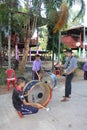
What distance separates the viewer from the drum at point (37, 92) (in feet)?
27.1

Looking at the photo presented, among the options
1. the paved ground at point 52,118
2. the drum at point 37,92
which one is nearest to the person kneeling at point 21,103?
the paved ground at point 52,118

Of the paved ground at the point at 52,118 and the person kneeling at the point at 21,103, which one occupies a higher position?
the person kneeling at the point at 21,103

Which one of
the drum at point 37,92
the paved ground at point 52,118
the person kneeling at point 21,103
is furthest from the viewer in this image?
the drum at point 37,92

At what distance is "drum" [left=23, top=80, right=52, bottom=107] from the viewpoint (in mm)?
8250

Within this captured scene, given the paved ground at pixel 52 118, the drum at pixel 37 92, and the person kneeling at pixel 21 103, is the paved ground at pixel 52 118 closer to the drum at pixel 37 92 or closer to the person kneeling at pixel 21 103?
the person kneeling at pixel 21 103

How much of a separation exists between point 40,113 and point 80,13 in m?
12.2

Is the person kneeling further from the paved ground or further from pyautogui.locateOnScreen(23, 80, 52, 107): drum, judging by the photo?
pyautogui.locateOnScreen(23, 80, 52, 107): drum

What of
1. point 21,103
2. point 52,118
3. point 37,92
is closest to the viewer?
→ point 21,103

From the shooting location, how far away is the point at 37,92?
28.1ft

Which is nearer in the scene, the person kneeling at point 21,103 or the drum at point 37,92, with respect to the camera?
the person kneeling at point 21,103

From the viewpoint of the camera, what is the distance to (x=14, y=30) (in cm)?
1978

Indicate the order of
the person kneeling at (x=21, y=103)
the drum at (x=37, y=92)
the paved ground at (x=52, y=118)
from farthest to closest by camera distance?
the drum at (x=37, y=92)
the person kneeling at (x=21, y=103)
the paved ground at (x=52, y=118)

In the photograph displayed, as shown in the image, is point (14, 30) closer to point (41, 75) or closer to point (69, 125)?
point (41, 75)

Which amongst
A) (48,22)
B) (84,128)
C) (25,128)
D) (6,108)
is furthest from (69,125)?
(48,22)
